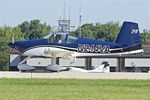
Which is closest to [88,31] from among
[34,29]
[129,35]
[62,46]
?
[34,29]

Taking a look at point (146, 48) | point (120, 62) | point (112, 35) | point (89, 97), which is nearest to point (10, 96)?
point (89, 97)

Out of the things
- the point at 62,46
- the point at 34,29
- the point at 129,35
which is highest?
the point at 34,29

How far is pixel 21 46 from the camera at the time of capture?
123 feet

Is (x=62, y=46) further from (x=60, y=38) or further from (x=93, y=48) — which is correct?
(x=93, y=48)

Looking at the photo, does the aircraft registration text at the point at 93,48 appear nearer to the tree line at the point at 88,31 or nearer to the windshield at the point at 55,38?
the windshield at the point at 55,38

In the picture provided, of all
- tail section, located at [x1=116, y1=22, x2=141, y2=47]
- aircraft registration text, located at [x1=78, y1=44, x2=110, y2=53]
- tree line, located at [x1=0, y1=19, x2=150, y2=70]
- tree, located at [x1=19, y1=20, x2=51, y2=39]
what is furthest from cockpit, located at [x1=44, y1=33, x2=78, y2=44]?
tree, located at [x1=19, y1=20, x2=51, y2=39]

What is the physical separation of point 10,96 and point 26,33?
9339cm

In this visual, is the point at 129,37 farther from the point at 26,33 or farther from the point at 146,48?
the point at 26,33

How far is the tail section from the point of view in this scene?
4012 cm

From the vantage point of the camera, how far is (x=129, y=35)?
40.5 meters

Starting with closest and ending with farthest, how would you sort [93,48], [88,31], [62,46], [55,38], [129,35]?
[55,38] → [62,46] → [93,48] → [129,35] → [88,31]

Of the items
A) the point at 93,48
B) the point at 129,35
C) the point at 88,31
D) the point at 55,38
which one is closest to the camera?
Result: the point at 55,38

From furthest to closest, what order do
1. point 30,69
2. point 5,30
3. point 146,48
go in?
point 5,30 → point 146,48 → point 30,69

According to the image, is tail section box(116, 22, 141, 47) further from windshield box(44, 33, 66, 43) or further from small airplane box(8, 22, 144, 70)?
windshield box(44, 33, 66, 43)
